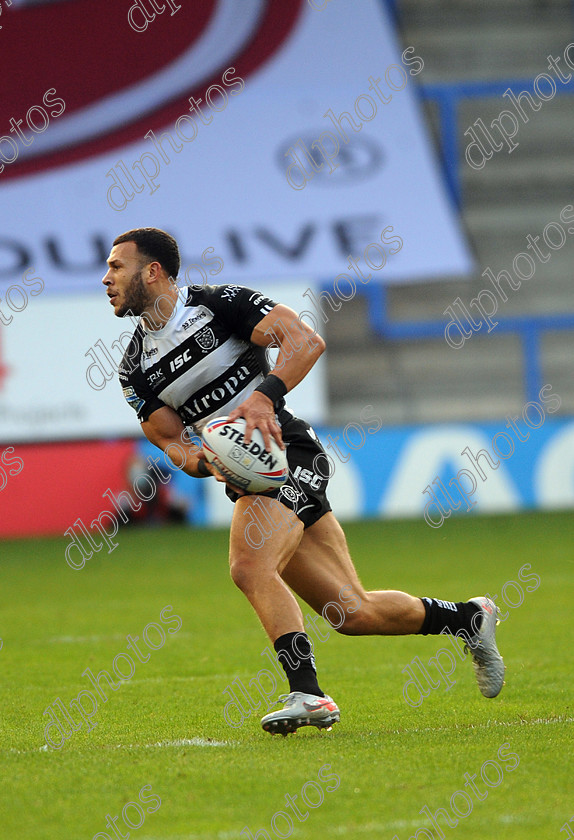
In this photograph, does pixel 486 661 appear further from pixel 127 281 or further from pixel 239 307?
pixel 127 281

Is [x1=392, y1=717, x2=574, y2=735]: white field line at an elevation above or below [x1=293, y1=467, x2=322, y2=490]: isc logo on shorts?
below

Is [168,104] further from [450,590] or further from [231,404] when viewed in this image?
[231,404]

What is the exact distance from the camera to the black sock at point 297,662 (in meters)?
4.32

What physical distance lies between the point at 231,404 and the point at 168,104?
16.3 m

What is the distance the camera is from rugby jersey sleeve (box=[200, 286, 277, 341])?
464 centimetres

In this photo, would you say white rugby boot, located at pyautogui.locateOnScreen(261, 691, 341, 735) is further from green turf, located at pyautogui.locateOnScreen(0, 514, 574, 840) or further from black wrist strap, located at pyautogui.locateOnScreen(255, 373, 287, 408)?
black wrist strap, located at pyautogui.locateOnScreen(255, 373, 287, 408)

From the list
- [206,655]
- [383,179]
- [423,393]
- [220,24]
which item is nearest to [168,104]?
[220,24]

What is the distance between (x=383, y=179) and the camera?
19.7 meters

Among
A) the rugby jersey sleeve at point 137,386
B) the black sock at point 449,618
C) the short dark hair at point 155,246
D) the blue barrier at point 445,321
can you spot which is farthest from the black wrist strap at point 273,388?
the blue barrier at point 445,321

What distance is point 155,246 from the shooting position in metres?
4.71

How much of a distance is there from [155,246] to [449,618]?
6.42ft

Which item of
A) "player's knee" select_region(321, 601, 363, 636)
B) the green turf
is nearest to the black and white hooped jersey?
"player's knee" select_region(321, 601, 363, 636)

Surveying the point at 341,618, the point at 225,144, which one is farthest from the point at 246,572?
the point at 225,144

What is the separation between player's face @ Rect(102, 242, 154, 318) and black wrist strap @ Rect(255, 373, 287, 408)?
24.4 inches
